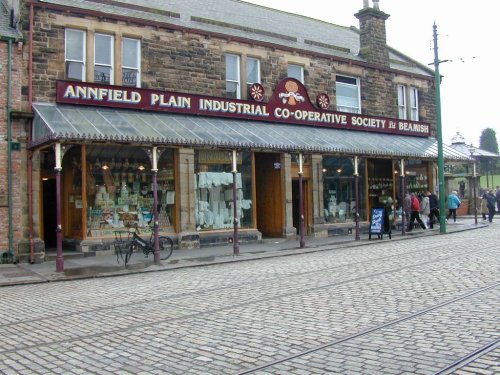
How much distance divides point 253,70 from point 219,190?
17.3 feet

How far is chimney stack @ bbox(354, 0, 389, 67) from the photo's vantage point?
84.8ft

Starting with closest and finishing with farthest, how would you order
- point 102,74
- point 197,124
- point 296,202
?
point 102,74, point 197,124, point 296,202

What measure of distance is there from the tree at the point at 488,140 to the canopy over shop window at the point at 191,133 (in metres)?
75.7

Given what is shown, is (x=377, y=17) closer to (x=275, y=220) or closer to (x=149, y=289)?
(x=275, y=220)

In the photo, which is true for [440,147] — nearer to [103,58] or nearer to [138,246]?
[138,246]

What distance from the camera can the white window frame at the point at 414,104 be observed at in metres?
27.7

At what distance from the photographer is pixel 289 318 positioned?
24.6 ft

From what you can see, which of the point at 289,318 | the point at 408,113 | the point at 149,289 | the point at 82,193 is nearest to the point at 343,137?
the point at 408,113

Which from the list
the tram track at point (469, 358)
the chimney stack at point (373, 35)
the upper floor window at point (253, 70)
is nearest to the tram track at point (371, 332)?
the tram track at point (469, 358)

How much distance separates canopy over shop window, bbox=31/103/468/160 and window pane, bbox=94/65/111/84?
3.99 ft

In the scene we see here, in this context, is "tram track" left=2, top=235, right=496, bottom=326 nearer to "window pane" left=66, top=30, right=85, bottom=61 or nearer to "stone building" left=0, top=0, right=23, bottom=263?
"stone building" left=0, top=0, right=23, bottom=263

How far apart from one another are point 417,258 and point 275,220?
A: 8231 mm

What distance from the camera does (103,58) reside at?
1780 cm

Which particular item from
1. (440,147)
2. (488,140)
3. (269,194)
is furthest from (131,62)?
(488,140)
